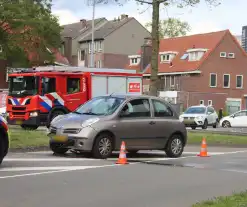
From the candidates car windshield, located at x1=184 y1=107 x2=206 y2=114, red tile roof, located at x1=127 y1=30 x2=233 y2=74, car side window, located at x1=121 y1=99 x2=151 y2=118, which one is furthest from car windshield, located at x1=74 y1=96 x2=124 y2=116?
red tile roof, located at x1=127 y1=30 x2=233 y2=74

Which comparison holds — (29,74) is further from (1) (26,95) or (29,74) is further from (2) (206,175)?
(2) (206,175)

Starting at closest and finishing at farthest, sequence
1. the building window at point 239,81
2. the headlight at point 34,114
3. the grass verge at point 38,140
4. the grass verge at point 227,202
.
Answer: the grass verge at point 227,202 → the grass verge at point 38,140 → the headlight at point 34,114 → the building window at point 239,81

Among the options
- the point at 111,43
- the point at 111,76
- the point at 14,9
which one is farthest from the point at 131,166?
the point at 111,43

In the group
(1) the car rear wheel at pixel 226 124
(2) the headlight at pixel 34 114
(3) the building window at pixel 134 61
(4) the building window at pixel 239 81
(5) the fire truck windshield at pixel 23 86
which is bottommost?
(1) the car rear wheel at pixel 226 124

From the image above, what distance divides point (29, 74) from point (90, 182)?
1455 centimetres

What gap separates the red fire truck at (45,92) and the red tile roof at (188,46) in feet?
125

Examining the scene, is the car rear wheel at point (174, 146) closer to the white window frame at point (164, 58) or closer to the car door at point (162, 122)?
the car door at point (162, 122)

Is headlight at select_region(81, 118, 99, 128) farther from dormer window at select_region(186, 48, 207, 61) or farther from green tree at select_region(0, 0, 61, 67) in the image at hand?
dormer window at select_region(186, 48, 207, 61)

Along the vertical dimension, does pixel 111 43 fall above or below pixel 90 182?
above

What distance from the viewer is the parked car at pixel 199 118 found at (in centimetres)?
3597

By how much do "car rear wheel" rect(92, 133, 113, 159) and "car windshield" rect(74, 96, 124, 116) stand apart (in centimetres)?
65

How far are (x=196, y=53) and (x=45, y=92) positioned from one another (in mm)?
42350

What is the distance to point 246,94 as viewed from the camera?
6494cm

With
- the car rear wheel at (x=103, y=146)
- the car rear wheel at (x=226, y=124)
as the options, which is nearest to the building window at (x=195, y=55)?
the car rear wheel at (x=226, y=124)
